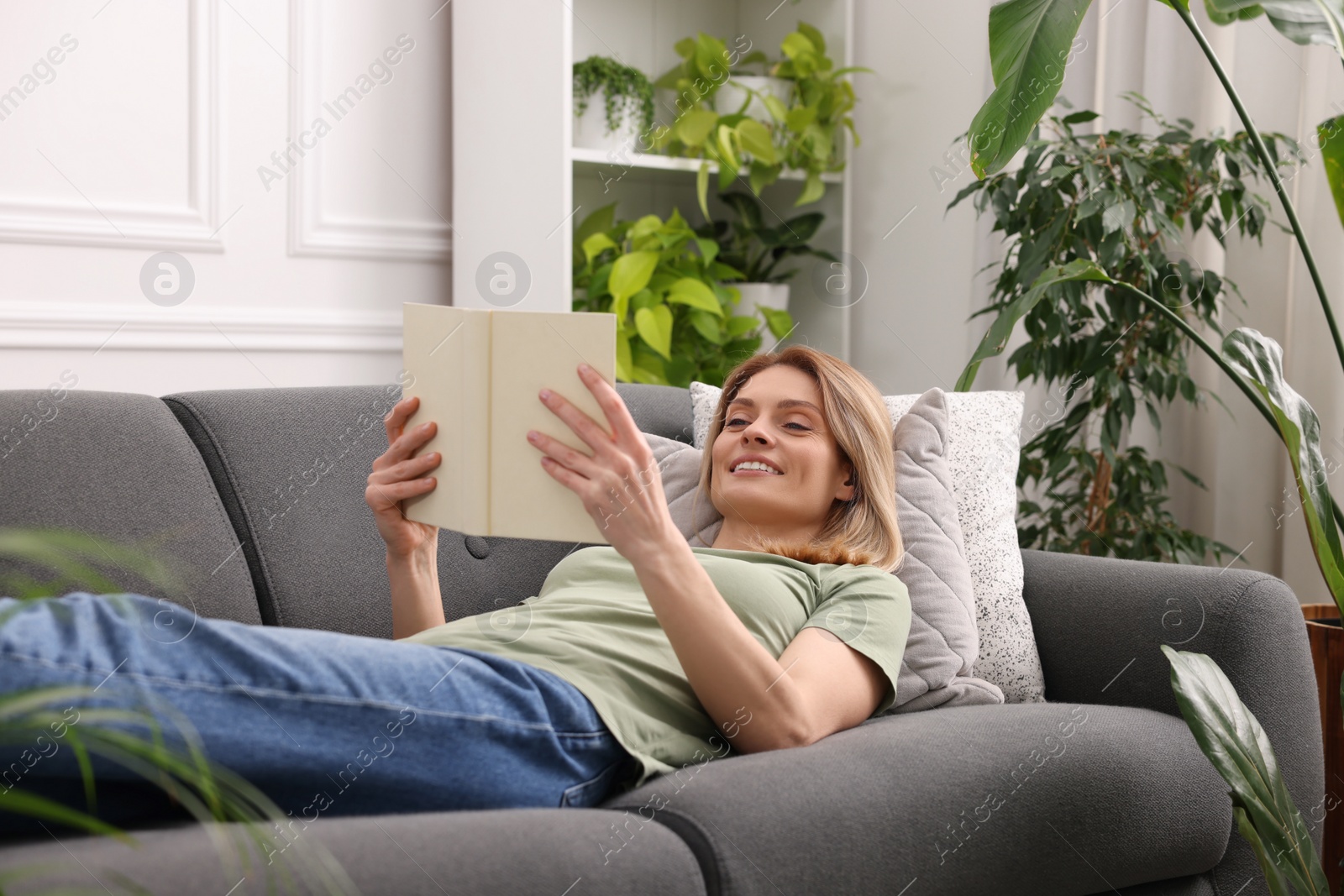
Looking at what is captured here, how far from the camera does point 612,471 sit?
1010 millimetres

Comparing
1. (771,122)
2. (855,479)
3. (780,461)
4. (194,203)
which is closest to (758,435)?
(780,461)

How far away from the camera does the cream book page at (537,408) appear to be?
1008 millimetres

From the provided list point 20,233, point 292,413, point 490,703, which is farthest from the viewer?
point 20,233

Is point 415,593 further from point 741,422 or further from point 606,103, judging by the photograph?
point 606,103

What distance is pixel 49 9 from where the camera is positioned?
1.94 m

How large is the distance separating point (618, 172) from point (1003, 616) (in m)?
1.36

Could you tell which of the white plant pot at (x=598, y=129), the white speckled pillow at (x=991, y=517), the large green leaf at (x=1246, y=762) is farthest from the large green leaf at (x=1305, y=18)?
the white plant pot at (x=598, y=129)

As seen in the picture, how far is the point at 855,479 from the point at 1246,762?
1.86 ft

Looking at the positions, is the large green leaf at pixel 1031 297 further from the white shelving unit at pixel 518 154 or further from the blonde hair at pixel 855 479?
the white shelving unit at pixel 518 154

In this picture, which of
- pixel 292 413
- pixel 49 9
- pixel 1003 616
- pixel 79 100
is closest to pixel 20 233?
pixel 79 100

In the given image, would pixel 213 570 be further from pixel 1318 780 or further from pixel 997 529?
pixel 1318 780

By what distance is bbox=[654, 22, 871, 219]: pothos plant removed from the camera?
2453 millimetres

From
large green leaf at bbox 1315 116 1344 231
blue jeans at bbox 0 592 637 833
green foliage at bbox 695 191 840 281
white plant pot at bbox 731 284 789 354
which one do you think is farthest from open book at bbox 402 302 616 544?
green foliage at bbox 695 191 840 281

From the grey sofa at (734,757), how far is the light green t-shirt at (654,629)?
80 mm
